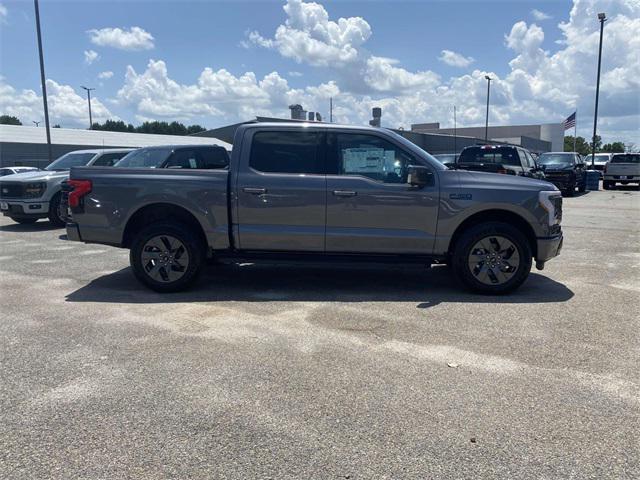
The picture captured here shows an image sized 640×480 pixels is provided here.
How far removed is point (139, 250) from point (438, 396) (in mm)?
3970

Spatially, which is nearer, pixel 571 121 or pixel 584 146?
pixel 571 121

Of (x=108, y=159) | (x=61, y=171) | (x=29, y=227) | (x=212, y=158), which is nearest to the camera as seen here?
(x=212, y=158)

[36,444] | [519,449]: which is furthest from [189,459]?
[519,449]

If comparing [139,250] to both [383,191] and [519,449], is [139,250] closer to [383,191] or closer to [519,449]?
[383,191]

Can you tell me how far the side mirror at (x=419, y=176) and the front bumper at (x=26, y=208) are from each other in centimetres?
929

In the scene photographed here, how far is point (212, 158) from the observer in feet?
30.3

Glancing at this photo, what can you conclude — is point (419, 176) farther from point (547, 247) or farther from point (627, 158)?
point (627, 158)

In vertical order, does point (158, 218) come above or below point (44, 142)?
below

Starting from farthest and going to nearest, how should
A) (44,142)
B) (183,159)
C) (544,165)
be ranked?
1. (44,142)
2. (544,165)
3. (183,159)

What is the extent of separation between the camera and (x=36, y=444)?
115 inches

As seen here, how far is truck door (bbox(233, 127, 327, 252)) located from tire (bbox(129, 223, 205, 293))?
0.58m

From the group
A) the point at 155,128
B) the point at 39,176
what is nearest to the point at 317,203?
the point at 39,176

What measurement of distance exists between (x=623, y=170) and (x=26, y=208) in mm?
26896

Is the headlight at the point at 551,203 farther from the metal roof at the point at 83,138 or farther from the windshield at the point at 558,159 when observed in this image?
the metal roof at the point at 83,138
